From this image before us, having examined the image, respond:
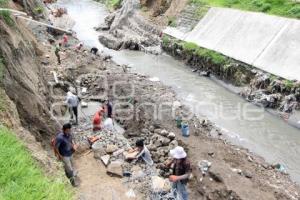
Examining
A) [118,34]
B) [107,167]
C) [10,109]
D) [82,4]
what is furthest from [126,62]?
[82,4]

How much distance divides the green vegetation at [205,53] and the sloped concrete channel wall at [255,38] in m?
0.46

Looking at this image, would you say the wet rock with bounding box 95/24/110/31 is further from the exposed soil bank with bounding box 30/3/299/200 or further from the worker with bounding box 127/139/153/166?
the worker with bounding box 127/139/153/166

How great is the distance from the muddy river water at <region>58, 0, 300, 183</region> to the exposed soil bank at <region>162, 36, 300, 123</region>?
1.90 feet

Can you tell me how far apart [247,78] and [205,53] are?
16.6 ft

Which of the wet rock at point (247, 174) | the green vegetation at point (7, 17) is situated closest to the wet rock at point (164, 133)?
the wet rock at point (247, 174)

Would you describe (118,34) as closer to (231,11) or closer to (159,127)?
(231,11)

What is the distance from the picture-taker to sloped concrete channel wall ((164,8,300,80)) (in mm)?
23469

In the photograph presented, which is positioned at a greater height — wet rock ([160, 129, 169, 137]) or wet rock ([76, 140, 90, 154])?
wet rock ([160, 129, 169, 137])

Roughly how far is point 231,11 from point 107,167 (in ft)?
68.9

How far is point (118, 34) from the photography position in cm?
4016

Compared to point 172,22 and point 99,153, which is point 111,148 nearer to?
point 99,153

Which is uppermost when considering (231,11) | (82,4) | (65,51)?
(231,11)

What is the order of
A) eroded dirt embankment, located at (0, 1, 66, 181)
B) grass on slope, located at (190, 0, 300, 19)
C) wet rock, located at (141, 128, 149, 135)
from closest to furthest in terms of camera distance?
eroded dirt embankment, located at (0, 1, 66, 181)
wet rock, located at (141, 128, 149, 135)
grass on slope, located at (190, 0, 300, 19)

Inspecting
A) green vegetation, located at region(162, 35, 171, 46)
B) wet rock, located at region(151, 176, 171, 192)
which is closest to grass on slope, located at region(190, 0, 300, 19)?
green vegetation, located at region(162, 35, 171, 46)
